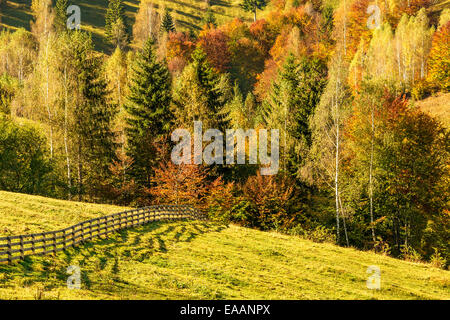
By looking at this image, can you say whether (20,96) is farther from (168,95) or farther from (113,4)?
(113,4)

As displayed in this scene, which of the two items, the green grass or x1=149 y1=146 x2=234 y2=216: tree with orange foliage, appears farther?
the green grass

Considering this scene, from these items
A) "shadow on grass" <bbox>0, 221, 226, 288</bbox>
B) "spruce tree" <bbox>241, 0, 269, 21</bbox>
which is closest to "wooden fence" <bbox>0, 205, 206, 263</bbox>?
"shadow on grass" <bbox>0, 221, 226, 288</bbox>

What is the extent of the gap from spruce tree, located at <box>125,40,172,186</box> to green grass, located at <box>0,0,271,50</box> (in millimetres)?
84887

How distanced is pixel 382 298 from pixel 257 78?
321 ft

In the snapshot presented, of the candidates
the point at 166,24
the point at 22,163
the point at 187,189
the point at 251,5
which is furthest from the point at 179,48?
the point at 187,189

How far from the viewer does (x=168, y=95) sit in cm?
4659

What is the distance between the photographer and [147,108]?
45.9m

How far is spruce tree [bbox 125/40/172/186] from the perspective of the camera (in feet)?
146

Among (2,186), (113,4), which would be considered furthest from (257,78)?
(2,186)

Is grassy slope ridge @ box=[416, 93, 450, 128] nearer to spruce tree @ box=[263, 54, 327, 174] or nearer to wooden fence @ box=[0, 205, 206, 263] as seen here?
spruce tree @ box=[263, 54, 327, 174]

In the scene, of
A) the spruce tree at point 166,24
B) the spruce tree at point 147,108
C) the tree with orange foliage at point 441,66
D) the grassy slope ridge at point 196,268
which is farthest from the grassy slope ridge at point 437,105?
the spruce tree at point 166,24

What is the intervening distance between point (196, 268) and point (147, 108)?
28970 millimetres

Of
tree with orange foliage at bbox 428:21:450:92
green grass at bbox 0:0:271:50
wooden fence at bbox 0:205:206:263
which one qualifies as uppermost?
green grass at bbox 0:0:271:50

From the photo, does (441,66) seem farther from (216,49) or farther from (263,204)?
(216,49)
